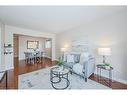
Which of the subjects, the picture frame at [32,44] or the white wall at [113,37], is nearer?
the white wall at [113,37]

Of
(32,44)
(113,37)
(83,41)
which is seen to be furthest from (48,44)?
(113,37)

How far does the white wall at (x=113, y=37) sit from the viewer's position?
3384mm

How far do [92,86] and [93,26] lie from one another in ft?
8.86

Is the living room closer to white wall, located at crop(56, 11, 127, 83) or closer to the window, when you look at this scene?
white wall, located at crop(56, 11, 127, 83)

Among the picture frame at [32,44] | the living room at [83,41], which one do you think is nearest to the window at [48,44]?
the picture frame at [32,44]

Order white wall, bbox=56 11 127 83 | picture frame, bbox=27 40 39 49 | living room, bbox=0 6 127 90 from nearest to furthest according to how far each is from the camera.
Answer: living room, bbox=0 6 127 90, white wall, bbox=56 11 127 83, picture frame, bbox=27 40 39 49

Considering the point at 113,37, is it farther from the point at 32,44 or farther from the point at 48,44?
the point at 32,44

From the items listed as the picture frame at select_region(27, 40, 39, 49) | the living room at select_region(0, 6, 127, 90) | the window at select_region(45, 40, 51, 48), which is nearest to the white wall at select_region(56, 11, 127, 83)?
the living room at select_region(0, 6, 127, 90)

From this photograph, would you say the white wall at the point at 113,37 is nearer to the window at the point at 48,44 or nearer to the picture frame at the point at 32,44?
the window at the point at 48,44

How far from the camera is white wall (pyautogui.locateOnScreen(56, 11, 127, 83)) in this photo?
3384 millimetres

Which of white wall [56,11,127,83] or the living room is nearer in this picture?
the living room

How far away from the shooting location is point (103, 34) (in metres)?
4.08
